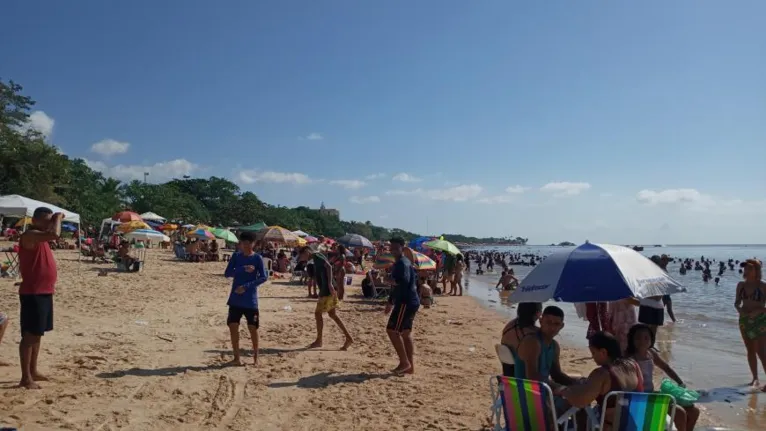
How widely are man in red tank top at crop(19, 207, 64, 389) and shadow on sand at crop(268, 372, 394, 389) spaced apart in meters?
2.26

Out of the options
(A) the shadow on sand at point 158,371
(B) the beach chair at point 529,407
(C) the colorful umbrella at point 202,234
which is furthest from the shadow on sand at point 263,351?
(C) the colorful umbrella at point 202,234

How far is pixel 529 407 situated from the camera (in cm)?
316

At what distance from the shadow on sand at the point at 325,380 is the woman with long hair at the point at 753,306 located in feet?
14.0

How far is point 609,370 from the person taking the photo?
312 centimetres

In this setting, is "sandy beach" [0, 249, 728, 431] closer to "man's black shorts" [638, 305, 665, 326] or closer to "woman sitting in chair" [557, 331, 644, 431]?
"man's black shorts" [638, 305, 665, 326]

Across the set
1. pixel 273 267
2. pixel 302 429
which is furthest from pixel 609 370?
pixel 273 267

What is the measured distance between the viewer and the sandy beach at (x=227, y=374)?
4465 mm

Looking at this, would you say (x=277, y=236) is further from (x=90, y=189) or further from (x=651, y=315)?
(x=90, y=189)

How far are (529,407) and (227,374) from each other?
378cm

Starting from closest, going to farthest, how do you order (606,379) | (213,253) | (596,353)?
1. (606,379)
2. (596,353)
3. (213,253)

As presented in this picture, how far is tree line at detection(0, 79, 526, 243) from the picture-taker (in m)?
27.9

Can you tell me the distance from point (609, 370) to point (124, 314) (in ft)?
27.8

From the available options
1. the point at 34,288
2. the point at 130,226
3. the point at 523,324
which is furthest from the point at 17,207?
the point at 523,324

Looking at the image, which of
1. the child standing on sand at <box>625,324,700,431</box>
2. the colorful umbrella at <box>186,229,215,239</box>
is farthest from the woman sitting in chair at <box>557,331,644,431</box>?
the colorful umbrella at <box>186,229,215,239</box>
